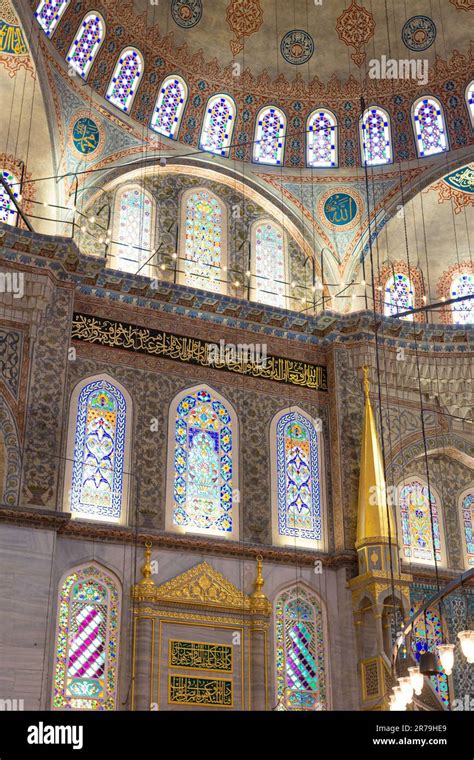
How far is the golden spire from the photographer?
12.8 metres

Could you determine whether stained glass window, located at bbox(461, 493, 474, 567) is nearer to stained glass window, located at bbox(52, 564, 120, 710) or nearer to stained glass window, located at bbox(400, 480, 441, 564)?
stained glass window, located at bbox(400, 480, 441, 564)

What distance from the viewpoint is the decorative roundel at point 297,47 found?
1547cm

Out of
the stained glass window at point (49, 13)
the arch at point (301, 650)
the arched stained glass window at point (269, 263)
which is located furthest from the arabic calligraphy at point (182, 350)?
the stained glass window at point (49, 13)

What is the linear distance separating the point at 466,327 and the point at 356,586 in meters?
4.53

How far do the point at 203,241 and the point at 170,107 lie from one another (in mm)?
2193

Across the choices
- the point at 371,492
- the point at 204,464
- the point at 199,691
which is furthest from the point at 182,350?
the point at 199,691

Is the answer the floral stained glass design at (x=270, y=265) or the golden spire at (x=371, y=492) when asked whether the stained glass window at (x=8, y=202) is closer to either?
the floral stained glass design at (x=270, y=265)

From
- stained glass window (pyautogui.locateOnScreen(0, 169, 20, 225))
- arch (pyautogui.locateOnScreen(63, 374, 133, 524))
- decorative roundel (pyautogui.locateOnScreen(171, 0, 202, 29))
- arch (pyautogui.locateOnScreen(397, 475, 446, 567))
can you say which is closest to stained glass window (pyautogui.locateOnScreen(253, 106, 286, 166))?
decorative roundel (pyautogui.locateOnScreen(171, 0, 202, 29))

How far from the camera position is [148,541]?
39.6 feet

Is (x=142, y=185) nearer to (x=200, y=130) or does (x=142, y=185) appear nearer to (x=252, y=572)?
(x=200, y=130)

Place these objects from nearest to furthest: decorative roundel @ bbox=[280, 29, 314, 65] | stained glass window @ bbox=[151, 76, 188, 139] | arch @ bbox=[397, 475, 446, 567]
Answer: arch @ bbox=[397, 475, 446, 567] → stained glass window @ bbox=[151, 76, 188, 139] → decorative roundel @ bbox=[280, 29, 314, 65]

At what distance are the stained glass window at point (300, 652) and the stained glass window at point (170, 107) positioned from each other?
23.3 feet

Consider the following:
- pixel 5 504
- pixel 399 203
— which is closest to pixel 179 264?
pixel 399 203

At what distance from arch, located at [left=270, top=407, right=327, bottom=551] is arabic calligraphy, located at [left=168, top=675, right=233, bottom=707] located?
7.04 feet
